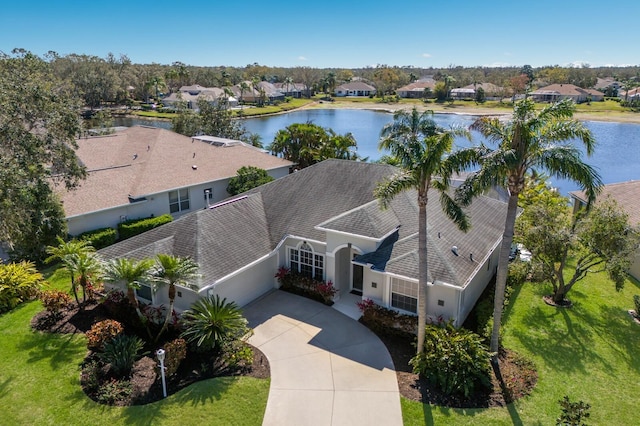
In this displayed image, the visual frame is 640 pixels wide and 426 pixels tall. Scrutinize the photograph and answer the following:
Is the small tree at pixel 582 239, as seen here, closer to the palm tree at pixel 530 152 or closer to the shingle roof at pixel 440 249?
the shingle roof at pixel 440 249

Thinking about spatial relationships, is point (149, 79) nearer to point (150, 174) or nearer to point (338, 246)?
point (150, 174)

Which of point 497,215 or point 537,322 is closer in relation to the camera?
point 537,322

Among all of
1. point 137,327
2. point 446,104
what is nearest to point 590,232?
point 137,327

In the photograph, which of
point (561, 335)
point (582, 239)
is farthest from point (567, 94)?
point (561, 335)

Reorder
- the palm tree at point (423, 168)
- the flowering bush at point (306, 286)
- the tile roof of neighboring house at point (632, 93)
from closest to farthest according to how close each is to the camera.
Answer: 1. the palm tree at point (423, 168)
2. the flowering bush at point (306, 286)
3. the tile roof of neighboring house at point (632, 93)

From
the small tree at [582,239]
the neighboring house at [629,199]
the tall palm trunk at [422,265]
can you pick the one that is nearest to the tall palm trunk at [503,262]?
the tall palm trunk at [422,265]

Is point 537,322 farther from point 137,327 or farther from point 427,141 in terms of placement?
point 137,327

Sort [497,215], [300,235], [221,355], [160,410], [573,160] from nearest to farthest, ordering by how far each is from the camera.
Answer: [573,160]
[160,410]
[221,355]
[300,235]
[497,215]

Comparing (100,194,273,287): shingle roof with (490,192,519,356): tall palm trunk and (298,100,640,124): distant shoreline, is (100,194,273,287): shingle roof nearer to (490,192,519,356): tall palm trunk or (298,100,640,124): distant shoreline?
(490,192,519,356): tall palm trunk
